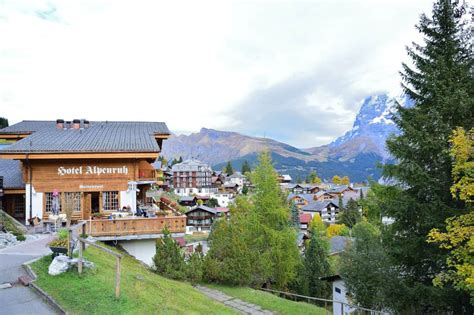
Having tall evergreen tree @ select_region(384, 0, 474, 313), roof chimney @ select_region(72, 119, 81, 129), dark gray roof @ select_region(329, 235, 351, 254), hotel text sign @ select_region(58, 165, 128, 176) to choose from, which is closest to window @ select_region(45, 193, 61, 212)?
hotel text sign @ select_region(58, 165, 128, 176)

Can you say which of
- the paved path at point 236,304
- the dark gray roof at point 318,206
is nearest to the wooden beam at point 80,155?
the paved path at point 236,304

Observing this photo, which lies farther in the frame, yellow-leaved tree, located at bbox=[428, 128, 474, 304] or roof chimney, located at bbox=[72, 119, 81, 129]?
roof chimney, located at bbox=[72, 119, 81, 129]

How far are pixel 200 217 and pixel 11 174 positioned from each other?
1785 inches

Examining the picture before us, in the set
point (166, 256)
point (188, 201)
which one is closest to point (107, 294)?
point (166, 256)

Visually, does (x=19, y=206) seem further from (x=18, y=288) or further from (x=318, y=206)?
(x=318, y=206)

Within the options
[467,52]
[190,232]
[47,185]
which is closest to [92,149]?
[47,185]

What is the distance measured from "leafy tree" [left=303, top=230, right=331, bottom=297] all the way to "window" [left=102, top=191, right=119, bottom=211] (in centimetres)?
1861

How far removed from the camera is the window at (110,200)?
870 inches

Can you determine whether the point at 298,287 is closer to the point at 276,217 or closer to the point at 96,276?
the point at 276,217

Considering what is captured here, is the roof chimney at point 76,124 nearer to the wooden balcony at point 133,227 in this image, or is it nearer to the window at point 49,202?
the window at point 49,202

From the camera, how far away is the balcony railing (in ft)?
54.7

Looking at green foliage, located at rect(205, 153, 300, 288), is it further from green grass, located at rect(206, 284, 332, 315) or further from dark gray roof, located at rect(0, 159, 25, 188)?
dark gray roof, located at rect(0, 159, 25, 188)

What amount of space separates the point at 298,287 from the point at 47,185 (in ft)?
73.3

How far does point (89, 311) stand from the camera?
8023 mm
